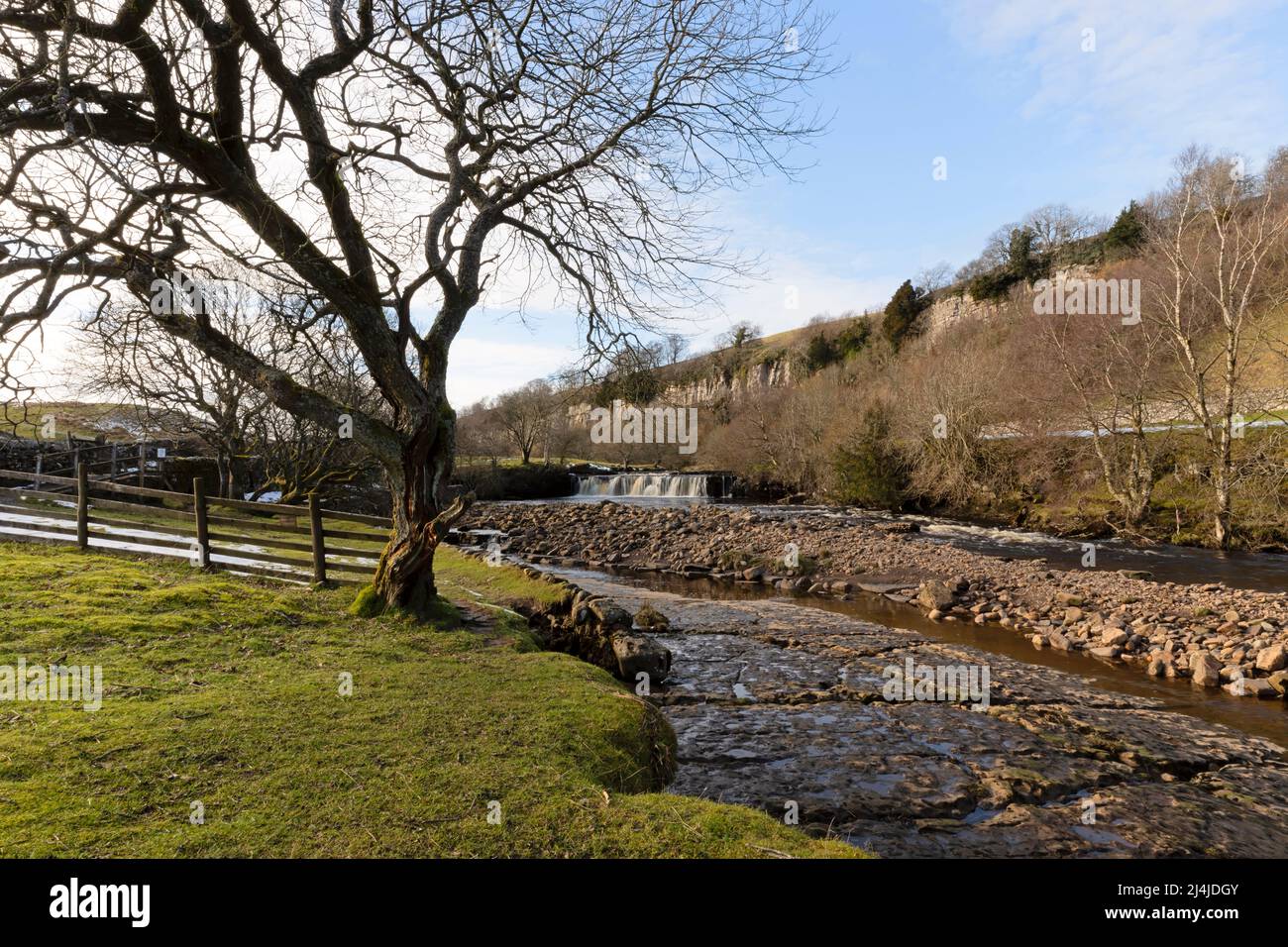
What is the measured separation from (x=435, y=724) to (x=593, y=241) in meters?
6.76

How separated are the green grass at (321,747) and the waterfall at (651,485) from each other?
3516 centimetres

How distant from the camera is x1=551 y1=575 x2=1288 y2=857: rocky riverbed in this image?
518 cm

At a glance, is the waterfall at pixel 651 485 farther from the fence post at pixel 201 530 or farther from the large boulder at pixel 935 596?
the fence post at pixel 201 530

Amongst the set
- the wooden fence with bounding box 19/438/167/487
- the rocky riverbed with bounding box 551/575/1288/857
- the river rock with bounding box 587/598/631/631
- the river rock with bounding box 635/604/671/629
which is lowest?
the rocky riverbed with bounding box 551/575/1288/857

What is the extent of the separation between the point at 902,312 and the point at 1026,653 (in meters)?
68.3

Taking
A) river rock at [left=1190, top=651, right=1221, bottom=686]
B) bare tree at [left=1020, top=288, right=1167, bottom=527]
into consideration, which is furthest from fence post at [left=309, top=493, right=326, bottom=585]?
bare tree at [left=1020, top=288, right=1167, bottom=527]

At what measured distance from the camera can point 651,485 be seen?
1759 inches

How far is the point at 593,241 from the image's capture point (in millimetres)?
9367

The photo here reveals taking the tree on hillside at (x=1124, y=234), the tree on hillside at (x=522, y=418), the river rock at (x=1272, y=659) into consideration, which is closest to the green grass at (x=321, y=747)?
the river rock at (x=1272, y=659)

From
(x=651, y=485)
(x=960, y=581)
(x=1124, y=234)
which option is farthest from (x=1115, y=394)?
(x=1124, y=234)

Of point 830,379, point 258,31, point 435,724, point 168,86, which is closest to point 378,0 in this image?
point 258,31

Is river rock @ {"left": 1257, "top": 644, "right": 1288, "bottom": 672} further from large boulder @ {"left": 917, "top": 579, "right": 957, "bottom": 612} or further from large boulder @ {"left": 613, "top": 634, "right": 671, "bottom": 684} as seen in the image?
large boulder @ {"left": 613, "top": 634, "right": 671, "bottom": 684}

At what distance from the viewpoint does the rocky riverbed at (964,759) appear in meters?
5.18

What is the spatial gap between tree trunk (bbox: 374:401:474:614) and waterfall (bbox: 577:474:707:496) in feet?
114
